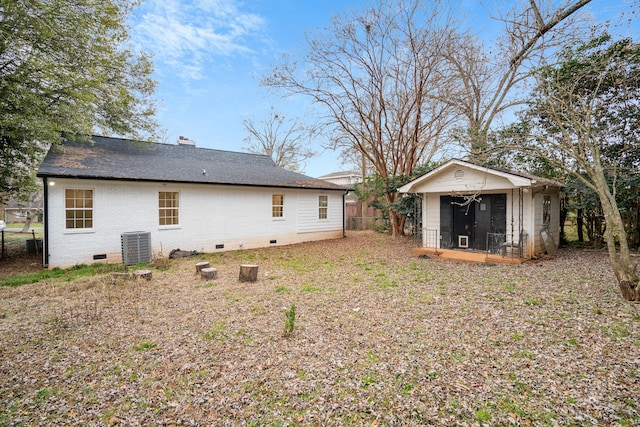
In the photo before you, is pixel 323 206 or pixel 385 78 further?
pixel 323 206

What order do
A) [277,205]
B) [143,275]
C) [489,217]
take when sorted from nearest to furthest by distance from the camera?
[143,275] < [489,217] < [277,205]

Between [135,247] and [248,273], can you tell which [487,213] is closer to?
[248,273]

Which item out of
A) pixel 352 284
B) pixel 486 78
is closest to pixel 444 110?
pixel 486 78

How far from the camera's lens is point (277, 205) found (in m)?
13.2

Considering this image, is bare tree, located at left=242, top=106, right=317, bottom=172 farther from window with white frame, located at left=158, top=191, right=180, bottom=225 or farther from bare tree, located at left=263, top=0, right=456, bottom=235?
window with white frame, located at left=158, top=191, right=180, bottom=225

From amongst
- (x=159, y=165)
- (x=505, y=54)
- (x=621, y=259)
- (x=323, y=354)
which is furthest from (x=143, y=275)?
(x=505, y=54)

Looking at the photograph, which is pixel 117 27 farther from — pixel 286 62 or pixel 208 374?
pixel 208 374

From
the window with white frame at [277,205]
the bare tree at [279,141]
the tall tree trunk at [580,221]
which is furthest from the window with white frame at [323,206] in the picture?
the bare tree at [279,141]

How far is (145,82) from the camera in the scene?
40.3 ft

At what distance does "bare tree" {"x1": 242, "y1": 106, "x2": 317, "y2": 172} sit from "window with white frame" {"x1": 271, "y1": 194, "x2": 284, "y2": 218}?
42.1 feet

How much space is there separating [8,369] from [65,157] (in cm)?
859

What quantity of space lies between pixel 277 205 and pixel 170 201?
4.45 m

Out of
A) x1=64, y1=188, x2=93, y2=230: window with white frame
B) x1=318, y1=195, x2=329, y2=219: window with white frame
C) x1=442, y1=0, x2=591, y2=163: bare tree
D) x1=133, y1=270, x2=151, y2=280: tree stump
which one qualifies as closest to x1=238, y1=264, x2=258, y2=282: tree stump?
x1=133, y1=270, x2=151, y2=280: tree stump

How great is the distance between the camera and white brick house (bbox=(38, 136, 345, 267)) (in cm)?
866
